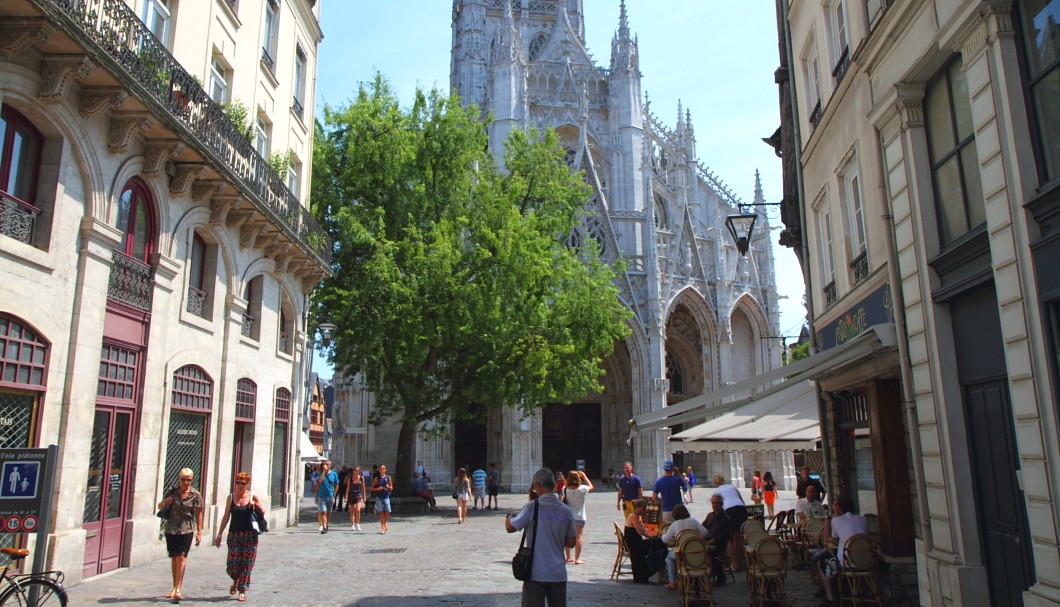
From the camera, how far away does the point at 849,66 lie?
923cm

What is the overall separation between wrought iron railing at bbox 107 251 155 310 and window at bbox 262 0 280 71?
22.9 feet

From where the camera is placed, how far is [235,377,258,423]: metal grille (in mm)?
14824

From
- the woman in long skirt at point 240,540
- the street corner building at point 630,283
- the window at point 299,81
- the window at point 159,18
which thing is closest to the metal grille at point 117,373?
the woman in long skirt at point 240,540

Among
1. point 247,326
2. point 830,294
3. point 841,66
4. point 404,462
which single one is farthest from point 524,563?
point 404,462

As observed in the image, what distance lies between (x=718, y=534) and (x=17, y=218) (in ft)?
30.0

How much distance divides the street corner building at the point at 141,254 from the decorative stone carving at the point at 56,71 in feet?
0.06

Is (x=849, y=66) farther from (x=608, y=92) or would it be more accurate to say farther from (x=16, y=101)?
(x=608, y=92)

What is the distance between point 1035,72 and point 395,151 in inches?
716

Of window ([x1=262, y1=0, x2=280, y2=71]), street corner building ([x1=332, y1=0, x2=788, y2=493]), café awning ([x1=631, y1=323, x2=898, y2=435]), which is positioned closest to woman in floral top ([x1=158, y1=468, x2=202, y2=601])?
café awning ([x1=631, y1=323, x2=898, y2=435])

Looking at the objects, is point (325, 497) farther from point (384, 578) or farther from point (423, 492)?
point (384, 578)

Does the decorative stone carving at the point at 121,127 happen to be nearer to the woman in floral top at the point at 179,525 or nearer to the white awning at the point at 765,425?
the woman in floral top at the point at 179,525

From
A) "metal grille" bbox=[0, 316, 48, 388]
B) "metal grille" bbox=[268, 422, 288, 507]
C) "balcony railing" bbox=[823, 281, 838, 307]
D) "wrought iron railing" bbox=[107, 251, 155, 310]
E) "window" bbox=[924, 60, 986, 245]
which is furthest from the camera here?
"metal grille" bbox=[268, 422, 288, 507]

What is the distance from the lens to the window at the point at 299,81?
61.4 feet

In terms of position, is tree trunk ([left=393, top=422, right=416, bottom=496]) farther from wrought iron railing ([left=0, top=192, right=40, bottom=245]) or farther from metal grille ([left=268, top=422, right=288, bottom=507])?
wrought iron railing ([left=0, top=192, right=40, bottom=245])
